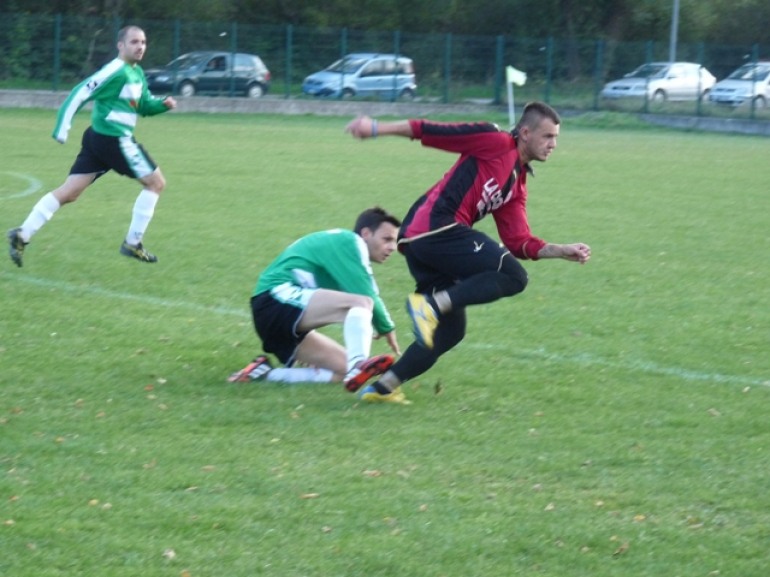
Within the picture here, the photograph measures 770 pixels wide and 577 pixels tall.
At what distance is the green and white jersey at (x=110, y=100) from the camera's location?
33.4 ft

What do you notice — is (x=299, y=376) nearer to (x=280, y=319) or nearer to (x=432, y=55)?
(x=280, y=319)

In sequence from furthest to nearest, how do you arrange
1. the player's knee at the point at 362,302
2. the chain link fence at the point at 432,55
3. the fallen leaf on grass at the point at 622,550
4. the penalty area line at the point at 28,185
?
the chain link fence at the point at 432,55
the penalty area line at the point at 28,185
the player's knee at the point at 362,302
the fallen leaf on grass at the point at 622,550

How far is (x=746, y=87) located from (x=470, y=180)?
32.7 m

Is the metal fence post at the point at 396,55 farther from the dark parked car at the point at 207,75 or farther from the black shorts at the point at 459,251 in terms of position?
the black shorts at the point at 459,251

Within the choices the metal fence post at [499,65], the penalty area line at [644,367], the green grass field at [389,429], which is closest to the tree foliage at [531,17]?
the metal fence post at [499,65]

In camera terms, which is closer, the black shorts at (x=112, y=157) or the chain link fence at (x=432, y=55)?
the black shorts at (x=112, y=157)

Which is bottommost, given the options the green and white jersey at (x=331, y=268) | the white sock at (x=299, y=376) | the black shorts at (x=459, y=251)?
the white sock at (x=299, y=376)

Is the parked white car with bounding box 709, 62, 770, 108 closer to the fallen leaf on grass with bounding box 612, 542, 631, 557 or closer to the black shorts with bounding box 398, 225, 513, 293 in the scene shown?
the black shorts with bounding box 398, 225, 513, 293

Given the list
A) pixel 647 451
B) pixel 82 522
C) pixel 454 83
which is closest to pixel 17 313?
pixel 82 522

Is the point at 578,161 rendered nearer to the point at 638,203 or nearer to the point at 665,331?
the point at 638,203

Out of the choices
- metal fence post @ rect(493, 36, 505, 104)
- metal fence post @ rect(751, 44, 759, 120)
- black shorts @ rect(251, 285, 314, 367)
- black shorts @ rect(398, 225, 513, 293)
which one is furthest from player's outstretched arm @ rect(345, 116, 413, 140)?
metal fence post @ rect(493, 36, 505, 104)

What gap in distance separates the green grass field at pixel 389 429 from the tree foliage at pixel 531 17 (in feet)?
128

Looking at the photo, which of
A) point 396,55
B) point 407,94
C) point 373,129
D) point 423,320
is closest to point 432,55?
point 396,55

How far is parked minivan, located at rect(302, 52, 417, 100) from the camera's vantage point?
3828cm
